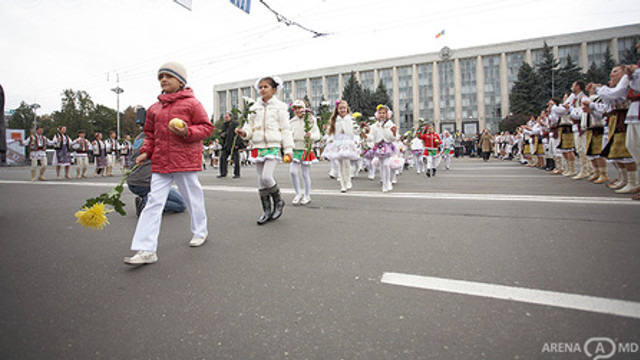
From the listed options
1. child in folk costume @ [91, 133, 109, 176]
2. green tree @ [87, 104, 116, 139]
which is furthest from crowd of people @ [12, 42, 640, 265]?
green tree @ [87, 104, 116, 139]

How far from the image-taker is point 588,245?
126 inches

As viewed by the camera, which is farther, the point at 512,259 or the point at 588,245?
the point at 588,245

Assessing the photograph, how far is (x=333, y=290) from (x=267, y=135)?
2.93 metres

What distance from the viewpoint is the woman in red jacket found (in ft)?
10.5

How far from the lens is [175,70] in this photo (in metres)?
3.49

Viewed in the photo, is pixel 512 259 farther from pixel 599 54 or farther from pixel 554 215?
pixel 599 54

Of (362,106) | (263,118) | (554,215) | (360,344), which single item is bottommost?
(360,344)

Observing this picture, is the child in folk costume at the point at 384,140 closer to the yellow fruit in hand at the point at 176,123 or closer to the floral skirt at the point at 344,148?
the floral skirt at the point at 344,148

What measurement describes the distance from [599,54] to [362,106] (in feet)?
167

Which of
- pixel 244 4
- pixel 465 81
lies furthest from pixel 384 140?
pixel 465 81

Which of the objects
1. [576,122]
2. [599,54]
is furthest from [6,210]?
[599,54]

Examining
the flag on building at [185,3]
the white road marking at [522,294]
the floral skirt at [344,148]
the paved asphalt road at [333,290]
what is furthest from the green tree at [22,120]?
the white road marking at [522,294]

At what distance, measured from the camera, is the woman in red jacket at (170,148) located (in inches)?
127

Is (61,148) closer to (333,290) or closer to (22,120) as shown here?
(333,290)
